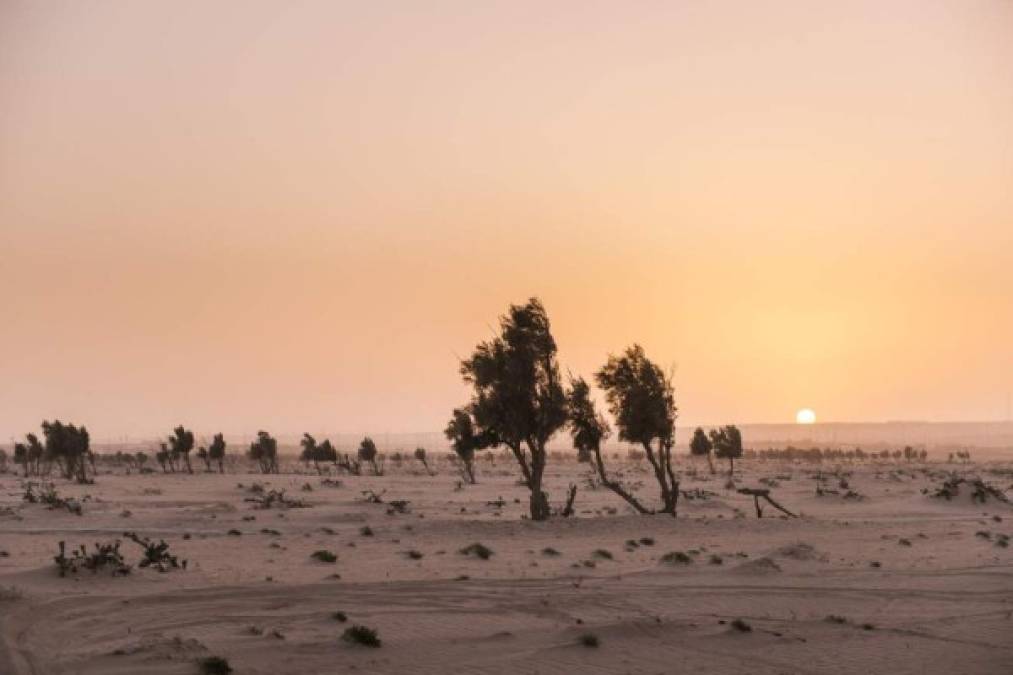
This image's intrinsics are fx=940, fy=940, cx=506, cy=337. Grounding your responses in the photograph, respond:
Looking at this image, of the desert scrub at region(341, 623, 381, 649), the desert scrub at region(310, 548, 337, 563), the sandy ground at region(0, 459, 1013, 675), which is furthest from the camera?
the desert scrub at region(310, 548, 337, 563)

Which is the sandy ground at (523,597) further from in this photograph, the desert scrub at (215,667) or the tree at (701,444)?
the tree at (701,444)

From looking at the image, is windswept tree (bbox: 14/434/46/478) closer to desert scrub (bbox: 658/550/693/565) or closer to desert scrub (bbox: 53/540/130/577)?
desert scrub (bbox: 53/540/130/577)

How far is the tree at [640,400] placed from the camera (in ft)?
142

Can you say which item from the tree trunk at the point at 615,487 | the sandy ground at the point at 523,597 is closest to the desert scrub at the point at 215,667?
the sandy ground at the point at 523,597

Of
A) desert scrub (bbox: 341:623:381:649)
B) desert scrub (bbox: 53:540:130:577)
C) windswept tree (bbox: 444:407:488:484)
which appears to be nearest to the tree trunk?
windswept tree (bbox: 444:407:488:484)

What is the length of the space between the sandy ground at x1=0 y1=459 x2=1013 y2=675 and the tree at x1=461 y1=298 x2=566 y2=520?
449 centimetres

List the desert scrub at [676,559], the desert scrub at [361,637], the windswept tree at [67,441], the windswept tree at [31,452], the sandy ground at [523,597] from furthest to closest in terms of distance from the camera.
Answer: the windswept tree at [31,452] → the windswept tree at [67,441] → the desert scrub at [676,559] → the desert scrub at [361,637] → the sandy ground at [523,597]

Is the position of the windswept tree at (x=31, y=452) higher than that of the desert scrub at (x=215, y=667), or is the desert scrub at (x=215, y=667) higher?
the windswept tree at (x=31, y=452)

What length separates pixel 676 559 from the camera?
88.2ft

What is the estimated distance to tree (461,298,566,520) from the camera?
135 ft

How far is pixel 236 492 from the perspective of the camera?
193 feet

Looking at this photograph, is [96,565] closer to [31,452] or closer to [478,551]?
[478,551]

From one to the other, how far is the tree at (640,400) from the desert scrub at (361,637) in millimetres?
26950

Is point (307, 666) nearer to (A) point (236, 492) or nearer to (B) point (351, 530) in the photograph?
(B) point (351, 530)
